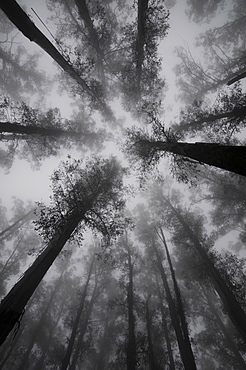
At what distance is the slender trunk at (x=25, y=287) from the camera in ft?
14.3

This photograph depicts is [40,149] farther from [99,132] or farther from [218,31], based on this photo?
[218,31]

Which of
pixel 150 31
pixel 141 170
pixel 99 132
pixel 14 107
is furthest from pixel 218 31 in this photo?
pixel 14 107

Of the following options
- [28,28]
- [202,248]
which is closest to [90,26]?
[28,28]

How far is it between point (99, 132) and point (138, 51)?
287 inches

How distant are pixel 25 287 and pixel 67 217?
3.06 meters

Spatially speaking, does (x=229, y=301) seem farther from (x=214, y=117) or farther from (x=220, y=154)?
(x=214, y=117)

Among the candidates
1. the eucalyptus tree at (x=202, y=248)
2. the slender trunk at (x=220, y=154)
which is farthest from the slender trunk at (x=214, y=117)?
the eucalyptus tree at (x=202, y=248)

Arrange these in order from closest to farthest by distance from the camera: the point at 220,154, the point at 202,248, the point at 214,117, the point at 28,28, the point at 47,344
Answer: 1. the point at 220,154
2. the point at 28,28
3. the point at 214,117
4. the point at 202,248
5. the point at 47,344

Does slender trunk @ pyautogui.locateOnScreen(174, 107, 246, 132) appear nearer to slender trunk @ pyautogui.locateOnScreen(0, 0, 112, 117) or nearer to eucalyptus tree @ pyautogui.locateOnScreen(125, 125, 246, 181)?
eucalyptus tree @ pyautogui.locateOnScreen(125, 125, 246, 181)

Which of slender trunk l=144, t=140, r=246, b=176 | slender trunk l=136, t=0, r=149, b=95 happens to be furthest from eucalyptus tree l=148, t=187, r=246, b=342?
slender trunk l=136, t=0, r=149, b=95

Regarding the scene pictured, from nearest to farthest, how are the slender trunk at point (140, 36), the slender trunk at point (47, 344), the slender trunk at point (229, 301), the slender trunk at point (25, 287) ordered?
the slender trunk at point (25, 287) < the slender trunk at point (140, 36) < the slender trunk at point (229, 301) < the slender trunk at point (47, 344)

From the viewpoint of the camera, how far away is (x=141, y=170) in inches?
401

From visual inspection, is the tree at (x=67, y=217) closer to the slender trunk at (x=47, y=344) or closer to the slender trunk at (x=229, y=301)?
the slender trunk at (x=229, y=301)

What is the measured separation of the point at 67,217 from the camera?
25.3 feet
